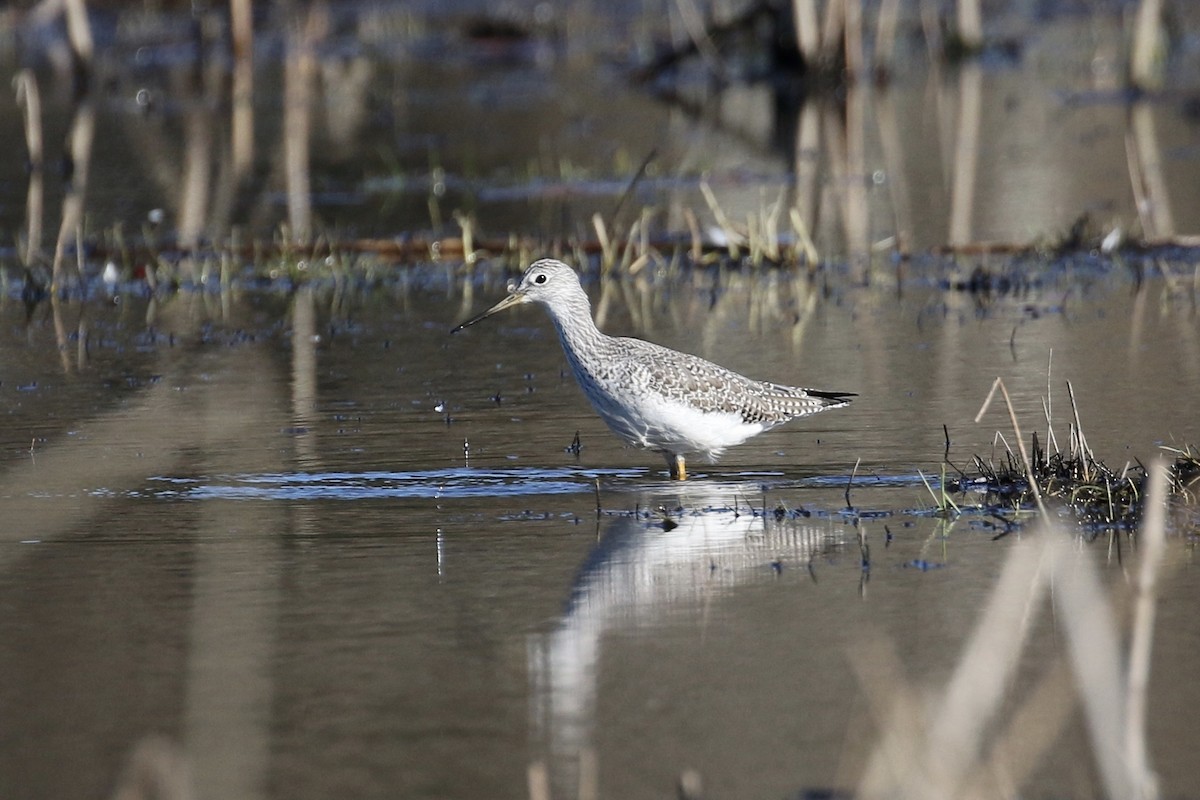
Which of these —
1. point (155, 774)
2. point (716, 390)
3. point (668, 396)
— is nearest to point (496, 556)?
point (668, 396)

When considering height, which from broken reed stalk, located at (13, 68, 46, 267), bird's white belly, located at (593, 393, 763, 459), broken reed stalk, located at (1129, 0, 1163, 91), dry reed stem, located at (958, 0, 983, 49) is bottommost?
bird's white belly, located at (593, 393, 763, 459)

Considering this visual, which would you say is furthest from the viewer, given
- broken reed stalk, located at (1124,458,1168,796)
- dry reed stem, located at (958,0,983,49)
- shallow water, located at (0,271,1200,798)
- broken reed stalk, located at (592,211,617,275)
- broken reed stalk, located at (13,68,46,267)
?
dry reed stem, located at (958,0,983,49)

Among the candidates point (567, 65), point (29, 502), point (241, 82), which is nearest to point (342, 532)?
point (29, 502)

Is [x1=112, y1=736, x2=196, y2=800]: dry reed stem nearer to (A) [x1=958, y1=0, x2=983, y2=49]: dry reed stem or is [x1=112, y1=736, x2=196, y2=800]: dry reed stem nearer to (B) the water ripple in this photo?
(B) the water ripple

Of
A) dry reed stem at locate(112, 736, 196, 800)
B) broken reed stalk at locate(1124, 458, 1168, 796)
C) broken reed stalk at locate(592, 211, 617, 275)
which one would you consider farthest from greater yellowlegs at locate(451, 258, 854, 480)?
broken reed stalk at locate(592, 211, 617, 275)

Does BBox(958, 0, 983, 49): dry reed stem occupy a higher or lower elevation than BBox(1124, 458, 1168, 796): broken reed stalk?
higher

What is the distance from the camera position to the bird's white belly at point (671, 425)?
7344mm

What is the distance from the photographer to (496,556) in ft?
20.7

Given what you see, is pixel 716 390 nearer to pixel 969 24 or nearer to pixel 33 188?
pixel 33 188

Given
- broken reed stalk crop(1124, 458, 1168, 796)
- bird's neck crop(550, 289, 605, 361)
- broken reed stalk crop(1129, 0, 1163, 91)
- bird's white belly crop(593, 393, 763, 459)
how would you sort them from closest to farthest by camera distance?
1. broken reed stalk crop(1124, 458, 1168, 796)
2. bird's white belly crop(593, 393, 763, 459)
3. bird's neck crop(550, 289, 605, 361)
4. broken reed stalk crop(1129, 0, 1163, 91)

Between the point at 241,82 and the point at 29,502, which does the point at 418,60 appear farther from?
the point at 29,502

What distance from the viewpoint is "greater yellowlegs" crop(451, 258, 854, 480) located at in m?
7.38

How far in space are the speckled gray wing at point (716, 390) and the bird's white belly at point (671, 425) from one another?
40mm

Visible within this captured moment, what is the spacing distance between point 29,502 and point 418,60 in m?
21.4
